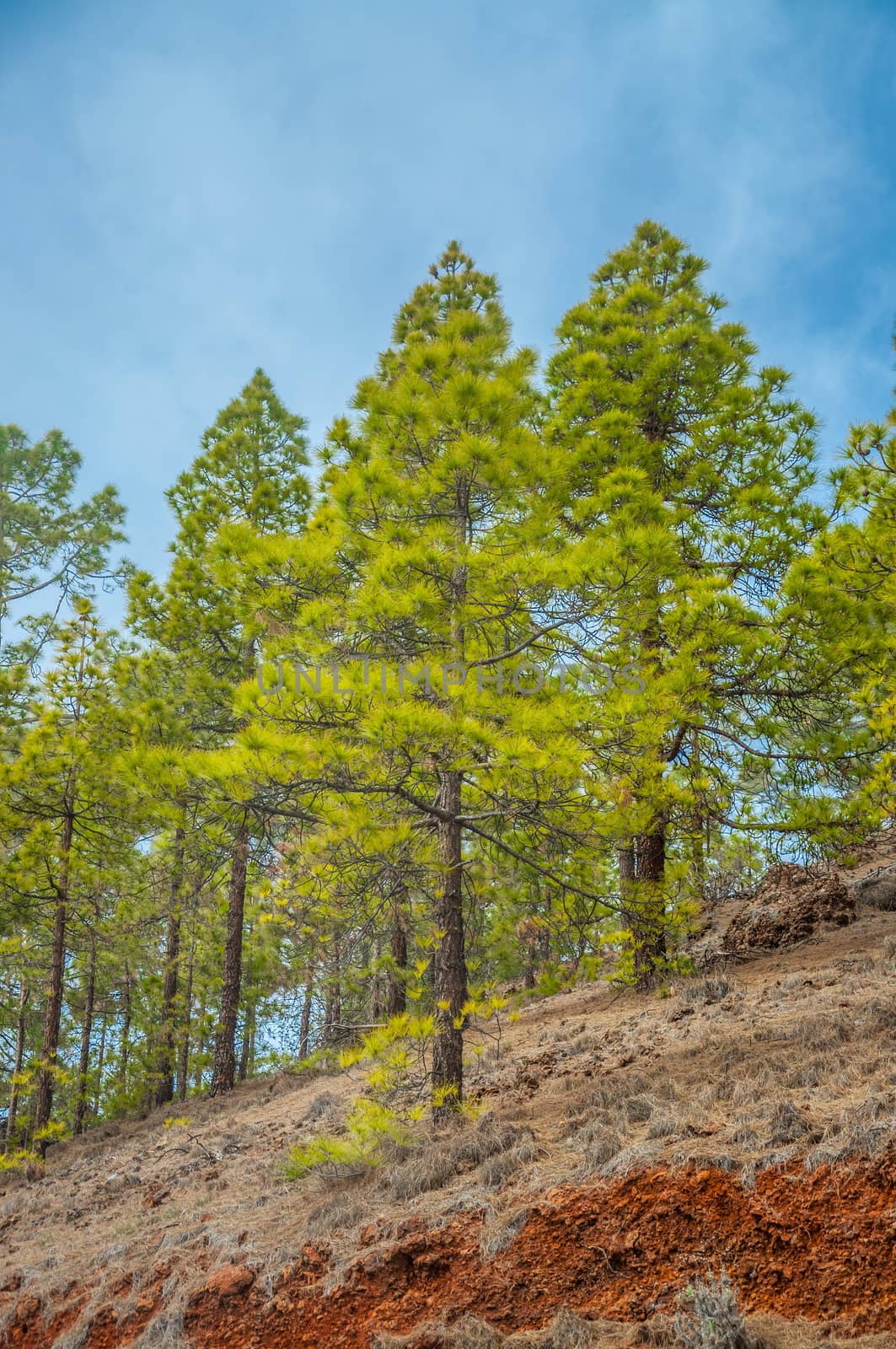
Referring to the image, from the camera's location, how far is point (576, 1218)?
3.85 metres

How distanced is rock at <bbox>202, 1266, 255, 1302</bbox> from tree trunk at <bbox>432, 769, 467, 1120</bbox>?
1604 mm

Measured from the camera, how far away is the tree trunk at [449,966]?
5820 millimetres

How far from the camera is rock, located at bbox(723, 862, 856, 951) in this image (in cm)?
909

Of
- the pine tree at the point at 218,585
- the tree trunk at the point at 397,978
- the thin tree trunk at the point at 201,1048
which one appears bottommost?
the thin tree trunk at the point at 201,1048

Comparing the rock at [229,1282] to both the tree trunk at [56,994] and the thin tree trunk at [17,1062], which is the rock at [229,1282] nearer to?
the tree trunk at [56,994]

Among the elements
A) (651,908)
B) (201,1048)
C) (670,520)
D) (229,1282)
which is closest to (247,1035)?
(201,1048)

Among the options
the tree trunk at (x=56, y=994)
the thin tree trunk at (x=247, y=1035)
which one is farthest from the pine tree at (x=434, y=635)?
the thin tree trunk at (x=247, y=1035)

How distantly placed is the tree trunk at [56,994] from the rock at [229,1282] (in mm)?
6987

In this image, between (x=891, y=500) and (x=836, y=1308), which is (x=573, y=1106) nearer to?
(x=836, y=1308)

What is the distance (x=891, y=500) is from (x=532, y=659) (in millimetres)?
3272

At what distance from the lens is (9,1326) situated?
17.6 ft

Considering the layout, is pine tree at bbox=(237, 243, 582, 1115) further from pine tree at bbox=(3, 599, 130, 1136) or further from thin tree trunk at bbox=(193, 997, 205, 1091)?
thin tree trunk at bbox=(193, 997, 205, 1091)

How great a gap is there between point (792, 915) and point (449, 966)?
5.51 meters

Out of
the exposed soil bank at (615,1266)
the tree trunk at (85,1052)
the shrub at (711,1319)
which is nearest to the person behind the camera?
the shrub at (711,1319)
